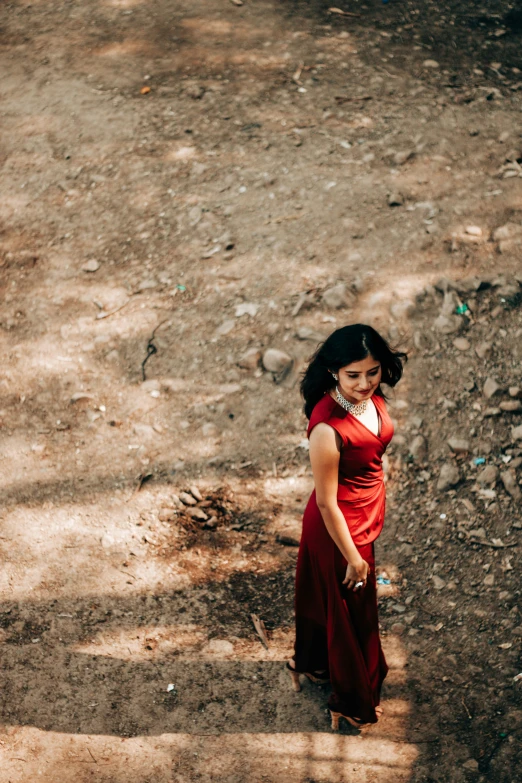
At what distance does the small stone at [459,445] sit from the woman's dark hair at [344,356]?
1.83 m

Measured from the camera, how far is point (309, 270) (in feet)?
18.2

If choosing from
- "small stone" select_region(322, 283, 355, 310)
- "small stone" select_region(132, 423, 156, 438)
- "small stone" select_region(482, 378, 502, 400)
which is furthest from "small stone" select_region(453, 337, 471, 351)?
"small stone" select_region(132, 423, 156, 438)

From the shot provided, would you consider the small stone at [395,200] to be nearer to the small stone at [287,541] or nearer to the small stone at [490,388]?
the small stone at [490,388]

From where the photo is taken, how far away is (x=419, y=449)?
4582mm

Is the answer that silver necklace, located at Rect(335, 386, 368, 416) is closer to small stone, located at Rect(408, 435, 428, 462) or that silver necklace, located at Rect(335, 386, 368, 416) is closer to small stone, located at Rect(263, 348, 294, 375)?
small stone, located at Rect(408, 435, 428, 462)

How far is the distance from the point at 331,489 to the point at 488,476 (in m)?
2.00

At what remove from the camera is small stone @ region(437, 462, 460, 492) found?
173 inches

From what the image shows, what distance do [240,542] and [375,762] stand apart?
147cm

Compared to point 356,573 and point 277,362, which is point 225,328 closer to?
point 277,362

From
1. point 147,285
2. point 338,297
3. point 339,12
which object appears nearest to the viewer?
point 338,297

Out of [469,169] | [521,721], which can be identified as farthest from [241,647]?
[469,169]

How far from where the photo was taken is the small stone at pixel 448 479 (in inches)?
173

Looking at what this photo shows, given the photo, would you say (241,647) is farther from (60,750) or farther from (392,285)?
(392,285)

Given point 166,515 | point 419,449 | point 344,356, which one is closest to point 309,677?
point 166,515
